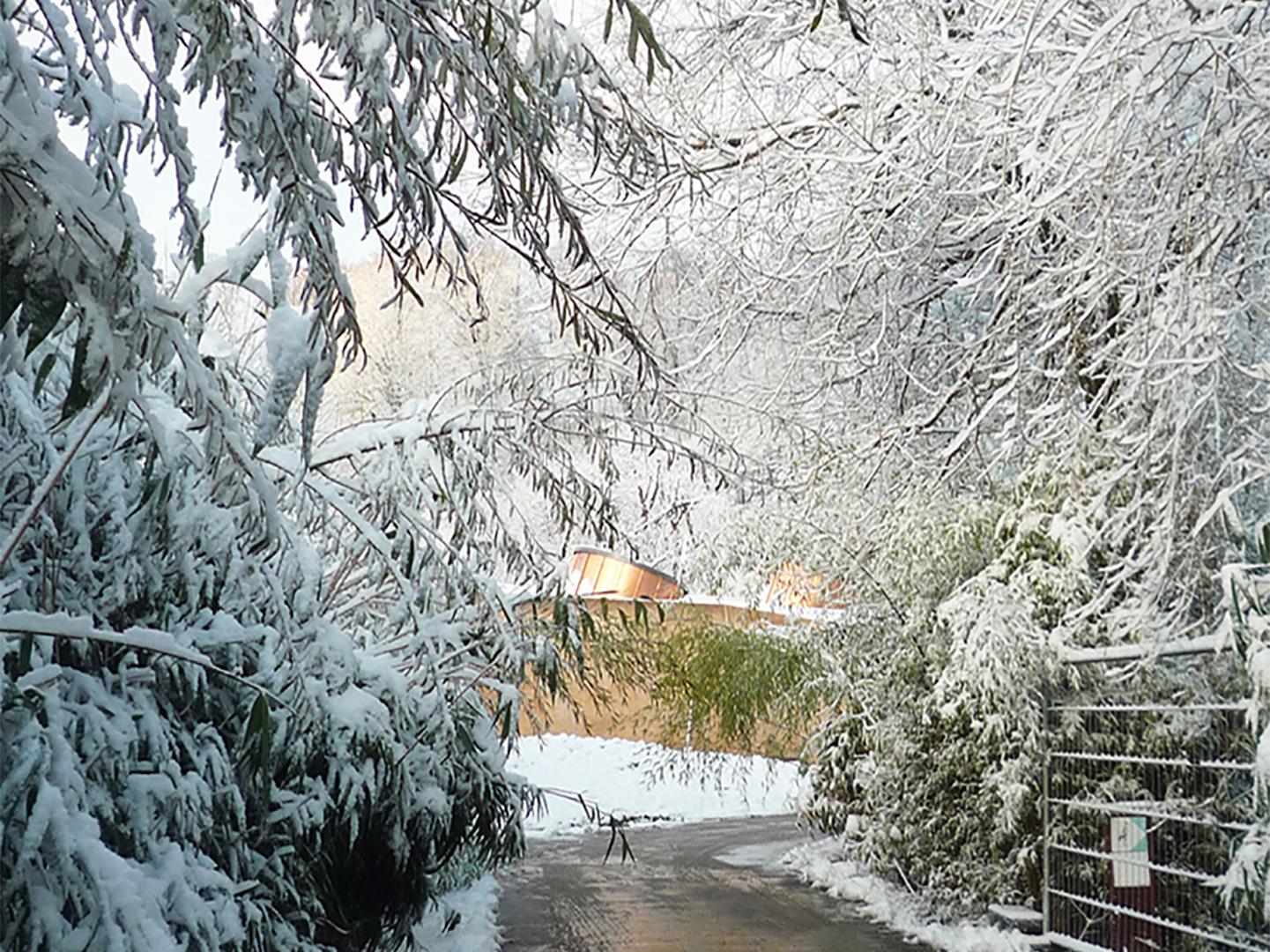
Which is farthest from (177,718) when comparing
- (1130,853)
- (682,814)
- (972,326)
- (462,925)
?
(682,814)

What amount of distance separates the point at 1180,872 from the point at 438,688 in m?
3.53

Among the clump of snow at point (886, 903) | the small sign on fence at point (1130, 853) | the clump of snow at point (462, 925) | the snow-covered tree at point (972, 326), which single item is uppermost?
the snow-covered tree at point (972, 326)

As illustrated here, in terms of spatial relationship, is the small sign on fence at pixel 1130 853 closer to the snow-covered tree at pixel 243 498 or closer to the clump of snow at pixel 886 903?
the clump of snow at pixel 886 903

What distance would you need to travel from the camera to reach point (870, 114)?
655 centimetres

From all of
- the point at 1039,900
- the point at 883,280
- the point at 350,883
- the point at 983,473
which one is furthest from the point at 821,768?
the point at 350,883

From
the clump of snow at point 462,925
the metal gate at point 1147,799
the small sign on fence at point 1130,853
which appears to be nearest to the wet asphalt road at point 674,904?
the clump of snow at point 462,925

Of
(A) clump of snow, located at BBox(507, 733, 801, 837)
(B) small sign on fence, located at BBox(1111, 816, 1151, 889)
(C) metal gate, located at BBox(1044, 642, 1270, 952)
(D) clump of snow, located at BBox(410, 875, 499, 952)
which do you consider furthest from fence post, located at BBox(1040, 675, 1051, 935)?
(A) clump of snow, located at BBox(507, 733, 801, 837)

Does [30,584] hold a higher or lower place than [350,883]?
higher

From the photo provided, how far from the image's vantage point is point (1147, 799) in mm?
6629

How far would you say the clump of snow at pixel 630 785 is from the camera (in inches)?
597

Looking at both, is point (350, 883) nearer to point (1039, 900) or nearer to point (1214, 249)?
point (1214, 249)

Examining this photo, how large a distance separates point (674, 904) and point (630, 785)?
8.50m

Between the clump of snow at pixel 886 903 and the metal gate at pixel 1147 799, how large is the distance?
1.04 feet

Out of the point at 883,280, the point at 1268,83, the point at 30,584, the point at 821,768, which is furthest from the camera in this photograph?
the point at 821,768
